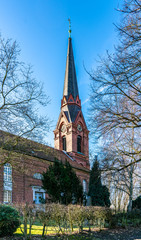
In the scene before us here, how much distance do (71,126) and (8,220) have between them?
98.3 ft

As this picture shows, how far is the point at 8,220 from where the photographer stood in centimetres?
891

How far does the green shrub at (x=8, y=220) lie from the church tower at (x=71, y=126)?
90.5 feet

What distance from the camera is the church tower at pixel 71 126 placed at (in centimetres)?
3825

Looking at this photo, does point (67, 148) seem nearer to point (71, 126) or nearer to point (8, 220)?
point (71, 126)

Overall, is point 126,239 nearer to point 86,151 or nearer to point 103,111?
point 103,111

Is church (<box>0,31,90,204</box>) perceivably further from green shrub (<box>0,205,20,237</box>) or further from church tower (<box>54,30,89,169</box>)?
green shrub (<box>0,205,20,237</box>)

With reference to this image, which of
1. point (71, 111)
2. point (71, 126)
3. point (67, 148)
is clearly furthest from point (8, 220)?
point (71, 111)

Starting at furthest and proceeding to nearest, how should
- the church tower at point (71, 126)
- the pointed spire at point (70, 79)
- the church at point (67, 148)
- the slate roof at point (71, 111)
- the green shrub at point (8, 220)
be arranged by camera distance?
the pointed spire at point (70, 79)
the slate roof at point (71, 111)
the church tower at point (71, 126)
the church at point (67, 148)
the green shrub at point (8, 220)

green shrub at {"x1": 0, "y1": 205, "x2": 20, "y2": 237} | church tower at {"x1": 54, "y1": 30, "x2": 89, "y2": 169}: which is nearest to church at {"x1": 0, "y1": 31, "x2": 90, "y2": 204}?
church tower at {"x1": 54, "y1": 30, "x2": 89, "y2": 169}

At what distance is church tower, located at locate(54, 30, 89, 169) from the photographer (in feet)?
125

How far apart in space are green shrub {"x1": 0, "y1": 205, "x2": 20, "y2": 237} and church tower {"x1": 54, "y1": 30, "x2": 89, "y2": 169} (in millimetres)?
27573

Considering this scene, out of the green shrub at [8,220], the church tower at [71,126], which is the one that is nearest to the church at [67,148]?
the church tower at [71,126]

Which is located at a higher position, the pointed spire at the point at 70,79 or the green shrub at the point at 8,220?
the pointed spire at the point at 70,79

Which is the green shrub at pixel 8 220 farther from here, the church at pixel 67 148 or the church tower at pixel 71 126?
the church tower at pixel 71 126
